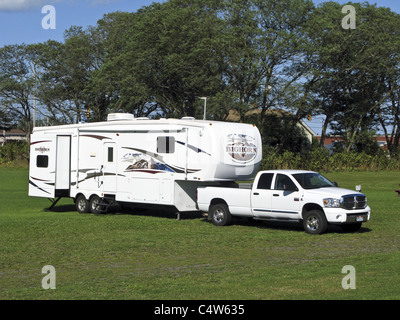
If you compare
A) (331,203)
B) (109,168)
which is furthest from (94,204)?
(331,203)

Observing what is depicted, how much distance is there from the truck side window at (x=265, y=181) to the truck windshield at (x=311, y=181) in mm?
792

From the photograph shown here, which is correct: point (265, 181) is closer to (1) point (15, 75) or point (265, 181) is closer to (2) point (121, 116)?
(2) point (121, 116)

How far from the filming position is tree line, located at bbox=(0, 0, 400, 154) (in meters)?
55.2

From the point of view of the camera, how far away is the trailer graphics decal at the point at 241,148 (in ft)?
68.9

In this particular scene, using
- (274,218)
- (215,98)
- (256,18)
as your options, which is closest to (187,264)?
(274,218)

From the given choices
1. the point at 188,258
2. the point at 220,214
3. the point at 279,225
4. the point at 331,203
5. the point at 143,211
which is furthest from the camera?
the point at 143,211

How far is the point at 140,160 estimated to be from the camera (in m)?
22.2

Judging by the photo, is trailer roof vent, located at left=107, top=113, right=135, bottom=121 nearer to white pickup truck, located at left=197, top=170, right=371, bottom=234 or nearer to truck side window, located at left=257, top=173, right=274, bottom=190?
white pickup truck, located at left=197, top=170, right=371, bottom=234

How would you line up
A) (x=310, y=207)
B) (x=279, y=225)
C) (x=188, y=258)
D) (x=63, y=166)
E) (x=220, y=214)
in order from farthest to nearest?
1. (x=63, y=166)
2. (x=279, y=225)
3. (x=220, y=214)
4. (x=310, y=207)
5. (x=188, y=258)

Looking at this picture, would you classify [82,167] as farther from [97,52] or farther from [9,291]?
[97,52]

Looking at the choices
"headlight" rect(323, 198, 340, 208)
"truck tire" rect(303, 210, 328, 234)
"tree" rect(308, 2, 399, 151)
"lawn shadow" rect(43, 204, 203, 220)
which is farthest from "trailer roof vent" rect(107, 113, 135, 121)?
"tree" rect(308, 2, 399, 151)

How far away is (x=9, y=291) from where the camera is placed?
33.8ft

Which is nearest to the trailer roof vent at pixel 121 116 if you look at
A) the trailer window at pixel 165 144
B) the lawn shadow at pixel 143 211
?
the trailer window at pixel 165 144

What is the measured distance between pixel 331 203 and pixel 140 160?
24.8ft
